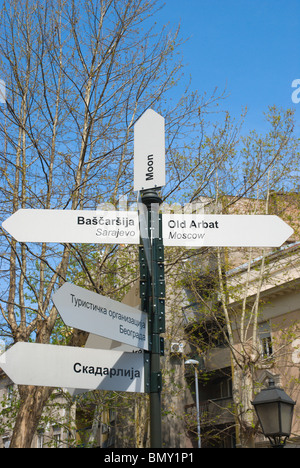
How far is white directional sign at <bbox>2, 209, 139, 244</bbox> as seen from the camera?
157 inches

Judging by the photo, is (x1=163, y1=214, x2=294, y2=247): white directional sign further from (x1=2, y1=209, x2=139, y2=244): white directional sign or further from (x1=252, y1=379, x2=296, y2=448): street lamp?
(x1=252, y1=379, x2=296, y2=448): street lamp

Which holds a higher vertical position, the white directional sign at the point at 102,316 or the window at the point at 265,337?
the window at the point at 265,337

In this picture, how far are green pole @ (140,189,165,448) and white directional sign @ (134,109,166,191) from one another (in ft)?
0.29

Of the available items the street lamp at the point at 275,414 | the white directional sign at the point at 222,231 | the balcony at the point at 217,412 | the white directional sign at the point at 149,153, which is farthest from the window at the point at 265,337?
the white directional sign at the point at 149,153

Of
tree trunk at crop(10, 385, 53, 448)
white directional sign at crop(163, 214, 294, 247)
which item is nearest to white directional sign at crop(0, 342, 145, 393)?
white directional sign at crop(163, 214, 294, 247)

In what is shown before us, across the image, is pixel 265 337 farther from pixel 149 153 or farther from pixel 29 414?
pixel 149 153

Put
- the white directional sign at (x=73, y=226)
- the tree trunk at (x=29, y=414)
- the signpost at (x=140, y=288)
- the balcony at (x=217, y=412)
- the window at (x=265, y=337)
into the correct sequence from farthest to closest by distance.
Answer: the balcony at (x=217, y=412) → the window at (x=265, y=337) → the tree trunk at (x=29, y=414) → the white directional sign at (x=73, y=226) → the signpost at (x=140, y=288)

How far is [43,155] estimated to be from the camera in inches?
425

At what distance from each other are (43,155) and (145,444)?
1377cm

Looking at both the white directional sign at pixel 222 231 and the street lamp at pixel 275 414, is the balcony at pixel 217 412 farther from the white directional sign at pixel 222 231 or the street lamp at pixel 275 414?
the white directional sign at pixel 222 231

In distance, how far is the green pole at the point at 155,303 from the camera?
3.71 metres

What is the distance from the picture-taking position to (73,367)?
3641 millimetres

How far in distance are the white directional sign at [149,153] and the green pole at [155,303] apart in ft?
0.29
